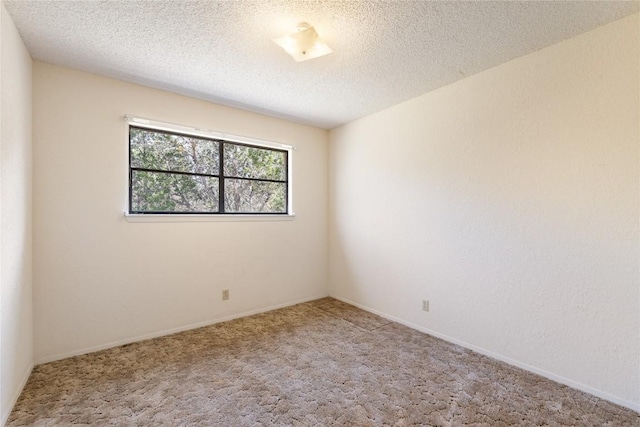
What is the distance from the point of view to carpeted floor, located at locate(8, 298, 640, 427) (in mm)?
1771

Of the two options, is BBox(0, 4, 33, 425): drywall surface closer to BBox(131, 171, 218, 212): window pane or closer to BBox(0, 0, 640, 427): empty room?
BBox(0, 0, 640, 427): empty room

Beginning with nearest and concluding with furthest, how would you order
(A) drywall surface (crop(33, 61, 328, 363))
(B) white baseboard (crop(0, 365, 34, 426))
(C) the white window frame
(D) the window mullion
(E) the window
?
(B) white baseboard (crop(0, 365, 34, 426)) → (A) drywall surface (crop(33, 61, 328, 363)) → (C) the white window frame → (E) the window → (D) the window mullion

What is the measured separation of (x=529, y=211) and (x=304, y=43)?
206 centimetres

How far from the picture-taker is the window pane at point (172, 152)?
2867 millimetres

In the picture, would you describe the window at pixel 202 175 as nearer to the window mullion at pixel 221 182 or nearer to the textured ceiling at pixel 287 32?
the window mullion at pixel 221 182

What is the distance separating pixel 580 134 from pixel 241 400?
2900 millimetres

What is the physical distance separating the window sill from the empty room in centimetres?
2

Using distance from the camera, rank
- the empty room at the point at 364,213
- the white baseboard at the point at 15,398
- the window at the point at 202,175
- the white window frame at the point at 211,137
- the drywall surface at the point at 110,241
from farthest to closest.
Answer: the window at the point at 202,175 → the white window frame at the point at 211,137 → the drywall surface at the point at 110,241 → the empty room at the point at 364,213 → the white baseboard at the point at 15,398

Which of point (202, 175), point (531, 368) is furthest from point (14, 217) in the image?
point (531, 368)

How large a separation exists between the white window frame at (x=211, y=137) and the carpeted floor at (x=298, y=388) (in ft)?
3.82

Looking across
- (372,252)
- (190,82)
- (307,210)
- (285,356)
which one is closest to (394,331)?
(372,252)

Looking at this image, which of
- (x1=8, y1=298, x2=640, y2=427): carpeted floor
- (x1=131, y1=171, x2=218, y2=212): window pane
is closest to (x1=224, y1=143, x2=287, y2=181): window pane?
(x1=131, y1=171, x2=218, y2=212): window pane

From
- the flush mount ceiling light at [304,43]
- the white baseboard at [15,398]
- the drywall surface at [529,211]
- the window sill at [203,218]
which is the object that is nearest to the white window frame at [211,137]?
the window sill at [203,218]

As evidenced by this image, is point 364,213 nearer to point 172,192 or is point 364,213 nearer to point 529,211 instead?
point 529,211
